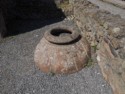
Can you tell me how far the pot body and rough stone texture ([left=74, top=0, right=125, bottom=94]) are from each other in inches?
13.9

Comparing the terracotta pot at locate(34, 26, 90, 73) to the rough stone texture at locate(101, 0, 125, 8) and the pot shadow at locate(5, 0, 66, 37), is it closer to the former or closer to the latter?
the pot shadow at locate(5, 0, 66, 37)

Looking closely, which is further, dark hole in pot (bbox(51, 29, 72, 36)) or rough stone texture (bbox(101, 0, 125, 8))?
rough stone texture (bbox(101, 0, 125, 8))

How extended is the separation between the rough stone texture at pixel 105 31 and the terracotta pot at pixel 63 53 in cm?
35

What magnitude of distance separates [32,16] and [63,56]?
3994mm

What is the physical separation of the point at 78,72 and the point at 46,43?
100 cm

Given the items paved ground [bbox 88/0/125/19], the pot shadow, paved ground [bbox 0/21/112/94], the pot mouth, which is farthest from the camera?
the pot shadow

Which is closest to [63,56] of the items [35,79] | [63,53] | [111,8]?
[63,53]

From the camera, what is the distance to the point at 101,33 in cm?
555

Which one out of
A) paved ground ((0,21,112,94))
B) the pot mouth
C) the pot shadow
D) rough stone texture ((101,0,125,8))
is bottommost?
the pot shadow

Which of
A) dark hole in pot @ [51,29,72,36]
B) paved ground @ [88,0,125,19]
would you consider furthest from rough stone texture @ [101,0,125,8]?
dark hole in pot @ [51,29,72,36]

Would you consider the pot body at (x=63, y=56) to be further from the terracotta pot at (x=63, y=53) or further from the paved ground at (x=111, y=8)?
the paved ground at (x=111, y=8)

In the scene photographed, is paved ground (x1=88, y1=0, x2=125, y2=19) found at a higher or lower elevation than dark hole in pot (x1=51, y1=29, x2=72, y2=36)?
lower

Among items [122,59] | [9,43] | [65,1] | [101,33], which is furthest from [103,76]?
→ [65,1]

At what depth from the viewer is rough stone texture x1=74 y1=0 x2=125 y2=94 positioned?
15.1ft
